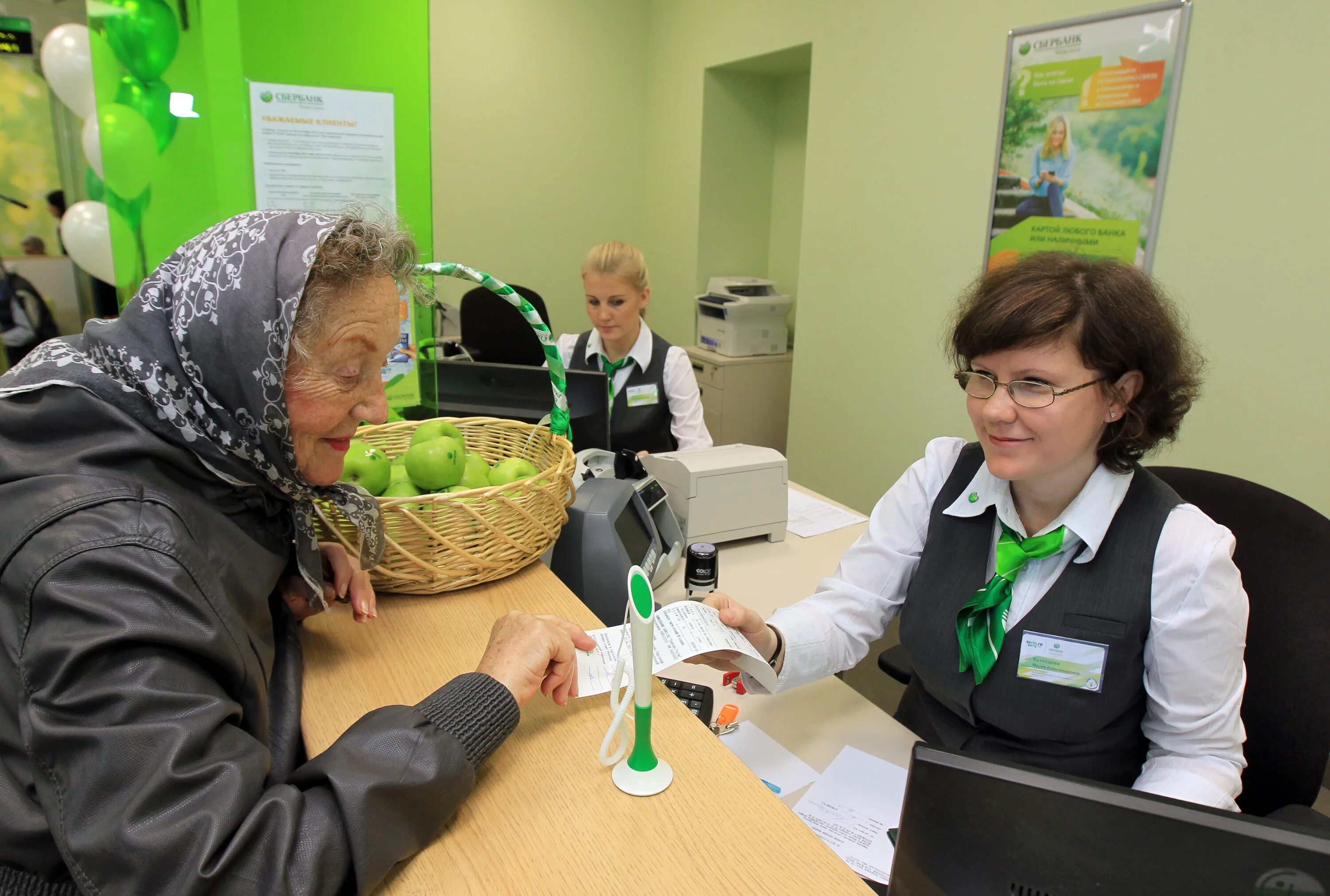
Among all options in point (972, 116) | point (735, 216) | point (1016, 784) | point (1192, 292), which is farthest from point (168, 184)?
point (735, 216)

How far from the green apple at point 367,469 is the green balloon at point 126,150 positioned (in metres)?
1.34

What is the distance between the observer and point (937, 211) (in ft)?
10.3

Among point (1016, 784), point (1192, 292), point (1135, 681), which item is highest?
point (1192, 292)

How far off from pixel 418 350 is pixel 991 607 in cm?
183

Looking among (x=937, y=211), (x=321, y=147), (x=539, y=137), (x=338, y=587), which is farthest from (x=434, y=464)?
(x=539, y=137)

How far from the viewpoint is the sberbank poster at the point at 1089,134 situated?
241 centimetres

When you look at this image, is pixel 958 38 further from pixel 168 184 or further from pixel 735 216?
pixel 168 184

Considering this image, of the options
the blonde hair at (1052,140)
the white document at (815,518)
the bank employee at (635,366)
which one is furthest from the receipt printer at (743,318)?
the white document at (815,518)

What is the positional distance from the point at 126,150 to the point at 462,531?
1613 mm

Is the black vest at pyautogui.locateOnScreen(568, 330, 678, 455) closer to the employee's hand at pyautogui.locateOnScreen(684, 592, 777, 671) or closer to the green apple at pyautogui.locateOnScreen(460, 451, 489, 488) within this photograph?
the green apple at pyautogui.locateOnScreen(460, 451, 489, 488)

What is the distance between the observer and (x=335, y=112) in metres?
2.24

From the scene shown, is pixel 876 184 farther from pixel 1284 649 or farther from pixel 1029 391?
pixel 1284 649

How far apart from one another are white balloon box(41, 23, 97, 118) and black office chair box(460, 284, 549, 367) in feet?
5.71

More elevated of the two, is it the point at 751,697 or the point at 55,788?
the point at 55,788
